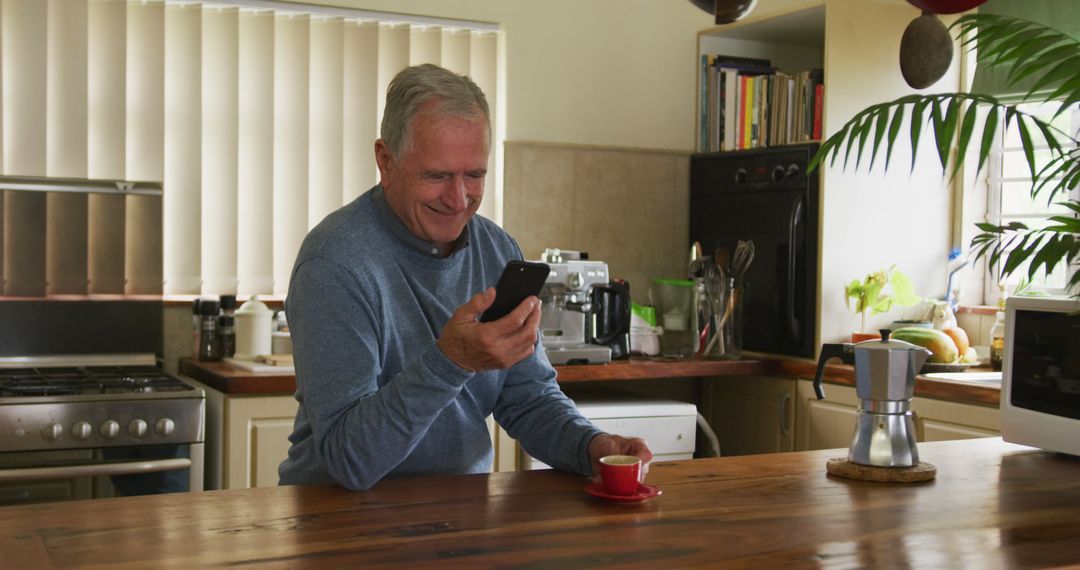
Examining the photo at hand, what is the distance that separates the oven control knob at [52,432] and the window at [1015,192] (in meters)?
3.08

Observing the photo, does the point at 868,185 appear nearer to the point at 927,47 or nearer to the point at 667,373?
the point at 667,373

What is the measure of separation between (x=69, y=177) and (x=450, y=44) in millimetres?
1358

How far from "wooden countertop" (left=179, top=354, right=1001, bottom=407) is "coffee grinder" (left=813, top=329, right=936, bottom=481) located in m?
1.34

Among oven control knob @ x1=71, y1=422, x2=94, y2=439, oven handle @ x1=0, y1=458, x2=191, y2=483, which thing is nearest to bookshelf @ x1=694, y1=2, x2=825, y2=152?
oven handle @ x1=0, y1=458, x2=191, y2=483

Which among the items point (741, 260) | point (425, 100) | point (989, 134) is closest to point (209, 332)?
point (741, 260)

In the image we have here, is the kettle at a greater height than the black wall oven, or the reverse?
the black wall oven

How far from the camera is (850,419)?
11.9 ft

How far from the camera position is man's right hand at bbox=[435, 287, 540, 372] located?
1.56 m

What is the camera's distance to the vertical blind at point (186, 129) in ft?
11.6

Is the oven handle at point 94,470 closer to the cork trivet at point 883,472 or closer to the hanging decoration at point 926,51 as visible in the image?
the cork trivet at point 883,472

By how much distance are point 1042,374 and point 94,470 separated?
2.26 m

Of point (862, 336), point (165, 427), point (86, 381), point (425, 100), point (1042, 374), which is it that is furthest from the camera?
point (862, 336)

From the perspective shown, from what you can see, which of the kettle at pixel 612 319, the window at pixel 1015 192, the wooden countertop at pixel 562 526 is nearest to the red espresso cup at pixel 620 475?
the wooden countertop at pixel 562 526

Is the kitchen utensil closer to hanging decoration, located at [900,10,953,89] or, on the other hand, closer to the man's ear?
hanging decoration, located at [900,10,953,89]
